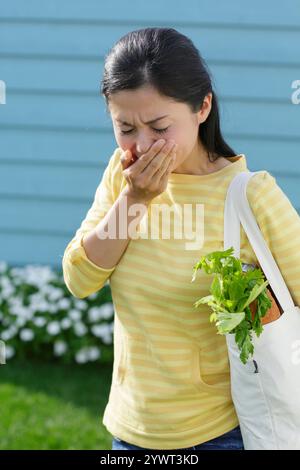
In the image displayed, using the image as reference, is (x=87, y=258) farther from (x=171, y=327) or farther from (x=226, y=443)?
(x=226, y=443)

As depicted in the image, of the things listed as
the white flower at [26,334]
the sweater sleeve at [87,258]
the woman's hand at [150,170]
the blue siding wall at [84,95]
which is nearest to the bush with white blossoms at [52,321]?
the white flower at [26,334]

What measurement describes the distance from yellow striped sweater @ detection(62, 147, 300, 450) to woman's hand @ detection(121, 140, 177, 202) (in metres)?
0.11

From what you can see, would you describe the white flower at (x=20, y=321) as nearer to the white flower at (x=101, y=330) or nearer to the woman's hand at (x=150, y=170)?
the white flower at (x=101, y=330)

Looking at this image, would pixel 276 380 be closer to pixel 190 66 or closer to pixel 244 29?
pixel 190 66

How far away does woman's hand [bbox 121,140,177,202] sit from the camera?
7.47ft

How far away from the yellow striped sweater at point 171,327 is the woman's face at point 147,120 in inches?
5.5

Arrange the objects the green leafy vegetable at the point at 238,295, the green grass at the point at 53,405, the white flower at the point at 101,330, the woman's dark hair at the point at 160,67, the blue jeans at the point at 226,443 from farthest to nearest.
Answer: the white flower at the point at 101,330
the green grass at the point at 53,405
the blue jeans at the point at 226,443
the woman's dark hair at the point at 160,67
the green leafy vegetable at the point at 238,295

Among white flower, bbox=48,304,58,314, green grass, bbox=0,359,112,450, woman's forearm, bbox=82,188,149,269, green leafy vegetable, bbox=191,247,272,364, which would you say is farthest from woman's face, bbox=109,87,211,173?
white flower, bbox=48,304,58,314

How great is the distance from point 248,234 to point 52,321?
11.2 feet

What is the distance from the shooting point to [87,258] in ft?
7.95

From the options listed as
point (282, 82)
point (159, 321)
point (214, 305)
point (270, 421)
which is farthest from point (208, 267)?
point (282, 82)

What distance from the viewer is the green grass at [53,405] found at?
449 cm

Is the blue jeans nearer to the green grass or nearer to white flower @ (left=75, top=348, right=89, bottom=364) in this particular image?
the green grass
